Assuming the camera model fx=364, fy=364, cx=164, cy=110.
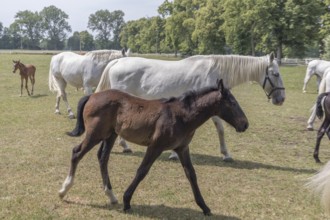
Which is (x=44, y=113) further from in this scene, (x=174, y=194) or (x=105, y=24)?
(x=105, y=24)

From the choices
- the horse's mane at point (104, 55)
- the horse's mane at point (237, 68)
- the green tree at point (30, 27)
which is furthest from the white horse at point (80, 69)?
the green tree at point (30, 27)

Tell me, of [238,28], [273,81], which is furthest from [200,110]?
[238,28]

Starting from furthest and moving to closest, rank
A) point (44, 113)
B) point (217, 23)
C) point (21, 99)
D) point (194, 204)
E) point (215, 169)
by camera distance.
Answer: point (217, 23) < point (21, 99) < point (44, 113) < point (215, 169) < point (194, 204)

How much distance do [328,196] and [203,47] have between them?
168ft

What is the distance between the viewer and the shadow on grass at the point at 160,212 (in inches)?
175

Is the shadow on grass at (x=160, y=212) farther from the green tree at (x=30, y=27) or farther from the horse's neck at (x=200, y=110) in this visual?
the green tree at (x=30, y=27)

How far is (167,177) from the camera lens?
5980 mm

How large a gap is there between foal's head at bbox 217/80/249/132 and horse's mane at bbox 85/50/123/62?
16.5ft

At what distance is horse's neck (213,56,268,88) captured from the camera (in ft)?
22.9

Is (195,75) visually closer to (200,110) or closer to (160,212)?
(200,110)

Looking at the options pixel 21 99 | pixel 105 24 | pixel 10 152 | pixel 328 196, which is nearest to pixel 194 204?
pixel 328 196

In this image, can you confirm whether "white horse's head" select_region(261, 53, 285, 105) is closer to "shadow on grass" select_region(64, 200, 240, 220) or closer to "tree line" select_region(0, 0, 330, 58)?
"shadow on grass" select_region(64, 200, 240, 220)

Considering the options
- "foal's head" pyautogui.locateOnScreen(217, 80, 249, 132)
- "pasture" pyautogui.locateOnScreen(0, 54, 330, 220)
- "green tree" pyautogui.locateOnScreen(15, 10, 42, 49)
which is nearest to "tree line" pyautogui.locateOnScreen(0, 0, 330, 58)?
"pasture" pyautogui.locateOnScreen(0, 54, 330, 220)

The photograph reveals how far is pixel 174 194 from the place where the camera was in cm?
522
